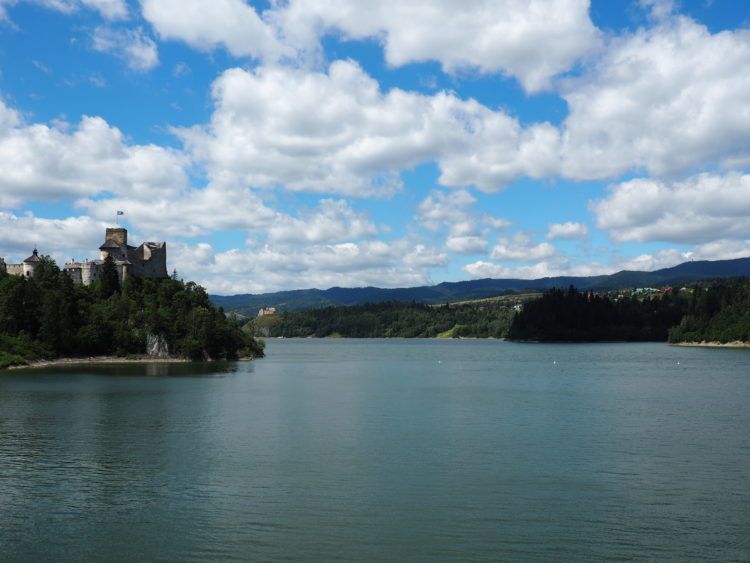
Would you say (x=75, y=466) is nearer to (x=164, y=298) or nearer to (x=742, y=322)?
(x=164, y=298)

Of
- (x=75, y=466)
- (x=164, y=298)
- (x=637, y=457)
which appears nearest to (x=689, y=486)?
(x=637, y=457)

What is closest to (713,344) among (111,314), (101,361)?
(111,314)

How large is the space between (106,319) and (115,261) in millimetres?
17314

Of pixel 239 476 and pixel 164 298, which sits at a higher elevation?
pixel 164 298

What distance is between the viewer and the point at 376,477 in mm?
31719

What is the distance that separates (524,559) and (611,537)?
3.80 metres

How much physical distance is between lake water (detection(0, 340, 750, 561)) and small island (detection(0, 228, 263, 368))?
5012 cm

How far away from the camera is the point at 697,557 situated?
70.4 ft

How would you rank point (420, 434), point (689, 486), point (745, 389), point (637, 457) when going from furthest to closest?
point (745, 389)
point (420, 434)
point (637, 457)
point (689, 486)

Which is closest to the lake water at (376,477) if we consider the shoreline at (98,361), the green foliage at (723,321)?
the shoreline at (98,361)

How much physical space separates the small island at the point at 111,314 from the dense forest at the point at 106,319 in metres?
0.15

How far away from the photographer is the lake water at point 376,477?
75.2ft

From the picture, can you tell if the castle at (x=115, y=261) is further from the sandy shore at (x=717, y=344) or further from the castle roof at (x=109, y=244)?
the sandy shore at (x=717, y=344)

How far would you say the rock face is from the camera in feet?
403
